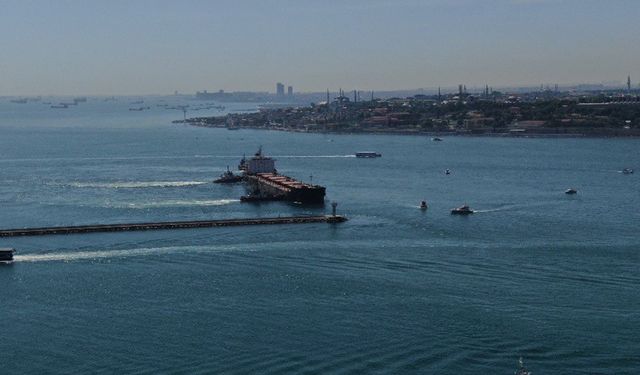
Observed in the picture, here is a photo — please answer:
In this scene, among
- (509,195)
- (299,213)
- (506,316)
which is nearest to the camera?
(506,316)

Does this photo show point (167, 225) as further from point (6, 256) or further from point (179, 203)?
Result: point (179, 203)

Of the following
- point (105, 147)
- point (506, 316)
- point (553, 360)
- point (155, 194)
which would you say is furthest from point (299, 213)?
point (105, 147)

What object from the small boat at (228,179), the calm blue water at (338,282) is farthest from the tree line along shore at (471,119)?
the small boat at (228,179)

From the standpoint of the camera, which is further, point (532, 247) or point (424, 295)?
point (532, 247)

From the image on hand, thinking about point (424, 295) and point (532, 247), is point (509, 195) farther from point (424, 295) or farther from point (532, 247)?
point (424, 295)

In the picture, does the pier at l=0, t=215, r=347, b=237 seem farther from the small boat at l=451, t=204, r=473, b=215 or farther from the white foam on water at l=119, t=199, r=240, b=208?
the white foam on water at l=119, t=199, r=240, b=208

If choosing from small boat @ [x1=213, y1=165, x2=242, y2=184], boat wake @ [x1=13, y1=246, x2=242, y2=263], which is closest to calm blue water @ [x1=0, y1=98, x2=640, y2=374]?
boat wake @ [x1=13, y1=246, x2=242, y2=263]

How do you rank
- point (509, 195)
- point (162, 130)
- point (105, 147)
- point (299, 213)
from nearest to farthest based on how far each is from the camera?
1. point (299, 213)
2. point (509, 195)
3. point (105, 147)
4. point (162, 130)
